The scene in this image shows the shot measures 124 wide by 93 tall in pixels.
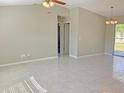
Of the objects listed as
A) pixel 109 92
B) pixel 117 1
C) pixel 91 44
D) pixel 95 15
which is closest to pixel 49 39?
pixel 91 44

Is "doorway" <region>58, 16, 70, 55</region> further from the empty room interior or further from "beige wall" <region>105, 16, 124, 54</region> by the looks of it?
"beige wall" <region>105, 16, 124, 54</region>

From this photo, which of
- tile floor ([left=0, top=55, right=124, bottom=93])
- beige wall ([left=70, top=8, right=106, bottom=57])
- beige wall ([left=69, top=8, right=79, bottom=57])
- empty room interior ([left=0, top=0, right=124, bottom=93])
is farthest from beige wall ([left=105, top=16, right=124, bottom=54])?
tile floor ([left=0, top=55, right=124, bottom=93])


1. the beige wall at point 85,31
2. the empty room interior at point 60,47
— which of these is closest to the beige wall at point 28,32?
the empty room interior at point 60,47

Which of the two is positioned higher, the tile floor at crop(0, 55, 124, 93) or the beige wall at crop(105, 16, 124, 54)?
the beige wall at crop(105, 16, 124, 54)

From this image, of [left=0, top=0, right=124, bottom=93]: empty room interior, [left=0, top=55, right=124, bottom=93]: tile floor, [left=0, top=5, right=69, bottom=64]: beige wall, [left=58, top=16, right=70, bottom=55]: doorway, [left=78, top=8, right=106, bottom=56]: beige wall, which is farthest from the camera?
[left=58, top=16, right=70, bottom=55]: doorway

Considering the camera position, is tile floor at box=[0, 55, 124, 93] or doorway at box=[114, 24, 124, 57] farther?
doorway at box=[114, 24, 124, 57]

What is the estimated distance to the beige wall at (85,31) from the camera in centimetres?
739

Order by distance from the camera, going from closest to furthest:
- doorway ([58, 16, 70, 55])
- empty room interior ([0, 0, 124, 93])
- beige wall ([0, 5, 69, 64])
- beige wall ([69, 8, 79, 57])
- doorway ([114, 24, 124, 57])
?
empty room interior ([0, 0, 124, 93]) < beige wall ([0, 5, 69, 64]) < beige wall ([69, 8, 79, 57]) < doorway ([114, 24, 124, 57]) < doorway ([58, 16, 70, 55])

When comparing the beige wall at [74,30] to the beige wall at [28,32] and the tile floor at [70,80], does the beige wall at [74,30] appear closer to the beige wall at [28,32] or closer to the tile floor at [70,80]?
the beige wall at [28,32]

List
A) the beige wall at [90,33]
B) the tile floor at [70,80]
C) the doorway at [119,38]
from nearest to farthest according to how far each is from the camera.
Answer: the tile floor at [70,80]
the beige wall at [90,33]
the doorway at [119,38]

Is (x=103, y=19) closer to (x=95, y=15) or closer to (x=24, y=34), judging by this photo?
(x=95, y=15)

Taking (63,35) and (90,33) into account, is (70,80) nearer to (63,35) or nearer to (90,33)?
(90,33)

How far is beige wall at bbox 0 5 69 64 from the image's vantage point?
18.9 feet

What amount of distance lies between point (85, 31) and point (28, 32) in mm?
3343
